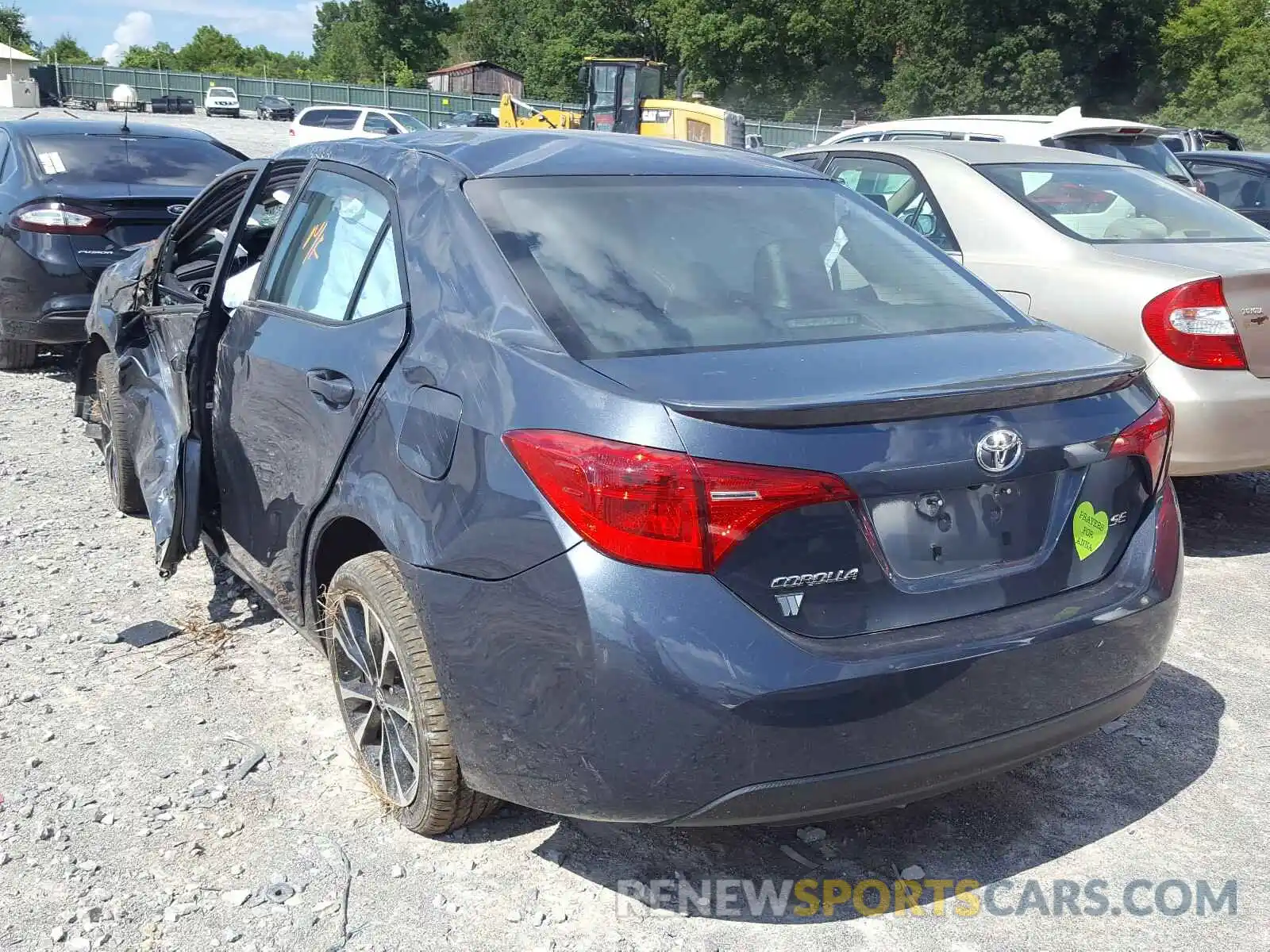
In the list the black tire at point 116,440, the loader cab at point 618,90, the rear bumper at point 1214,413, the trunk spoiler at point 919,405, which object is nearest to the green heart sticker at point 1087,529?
the trunk spoiler at point 919,405

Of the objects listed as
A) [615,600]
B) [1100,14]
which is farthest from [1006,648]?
[1100,14]

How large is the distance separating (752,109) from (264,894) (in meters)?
78.3

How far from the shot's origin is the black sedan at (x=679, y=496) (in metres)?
2.29

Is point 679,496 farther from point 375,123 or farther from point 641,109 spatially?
point 375,123

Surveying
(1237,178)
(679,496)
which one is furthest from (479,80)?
(679,496)

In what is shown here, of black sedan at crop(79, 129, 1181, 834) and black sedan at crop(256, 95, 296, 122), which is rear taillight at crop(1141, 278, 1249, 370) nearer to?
black sedan at crop(79, 129, 1181, 834)

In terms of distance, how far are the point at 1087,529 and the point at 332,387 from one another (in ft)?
6.12

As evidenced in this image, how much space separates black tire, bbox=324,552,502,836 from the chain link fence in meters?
54.7

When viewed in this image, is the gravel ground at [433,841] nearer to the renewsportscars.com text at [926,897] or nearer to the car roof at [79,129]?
the renewsportscars.com text at [926,897]

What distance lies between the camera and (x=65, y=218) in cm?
738

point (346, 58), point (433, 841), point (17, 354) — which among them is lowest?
point (433, 841)

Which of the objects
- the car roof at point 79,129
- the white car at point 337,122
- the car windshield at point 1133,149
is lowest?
the car roof at point 79,129

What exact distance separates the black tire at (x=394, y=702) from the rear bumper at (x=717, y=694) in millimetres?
113

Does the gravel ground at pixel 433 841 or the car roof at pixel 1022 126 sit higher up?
the car roof at pixel 1022 126
